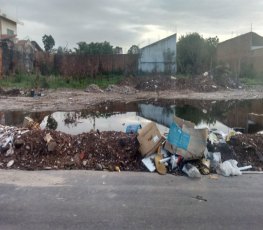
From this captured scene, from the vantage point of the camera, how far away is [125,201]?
4066mm

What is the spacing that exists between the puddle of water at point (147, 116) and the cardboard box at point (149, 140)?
358cm

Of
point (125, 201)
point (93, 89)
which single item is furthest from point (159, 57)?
point (125, 201)

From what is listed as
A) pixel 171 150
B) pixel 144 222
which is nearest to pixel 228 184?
pixel 171 150

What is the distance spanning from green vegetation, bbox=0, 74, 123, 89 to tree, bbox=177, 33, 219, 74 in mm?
6788

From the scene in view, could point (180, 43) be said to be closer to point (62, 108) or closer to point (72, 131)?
point (62, 108)

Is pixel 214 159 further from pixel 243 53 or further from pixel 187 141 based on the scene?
pixel 243 53

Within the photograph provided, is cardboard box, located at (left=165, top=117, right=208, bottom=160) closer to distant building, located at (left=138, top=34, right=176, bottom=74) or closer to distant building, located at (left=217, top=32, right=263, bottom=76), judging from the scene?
distant building, located at (left=138, top=34, right=176, bottom=74)

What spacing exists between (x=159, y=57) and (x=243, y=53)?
15.2m

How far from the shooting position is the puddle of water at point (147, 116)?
1025 centimetres

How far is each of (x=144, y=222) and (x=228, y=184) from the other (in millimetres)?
1781

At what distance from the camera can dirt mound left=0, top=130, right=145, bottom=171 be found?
5.47 meters

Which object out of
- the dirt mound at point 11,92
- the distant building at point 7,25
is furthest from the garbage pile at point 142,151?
the distant building at point 7,25

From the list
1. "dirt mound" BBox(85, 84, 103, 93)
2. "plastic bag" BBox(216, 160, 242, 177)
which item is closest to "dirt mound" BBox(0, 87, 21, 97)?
"dirt mound" BBox(85, 84, 103, 93)

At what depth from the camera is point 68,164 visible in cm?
546
